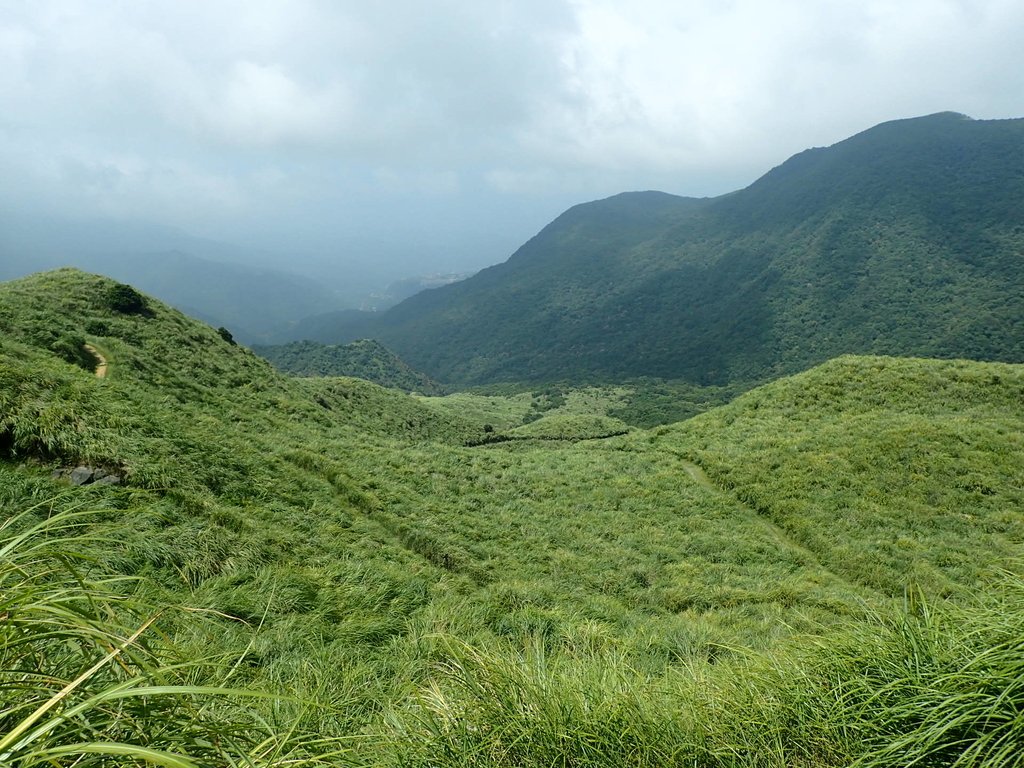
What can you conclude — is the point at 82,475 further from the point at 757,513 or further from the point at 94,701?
the point at 757,513

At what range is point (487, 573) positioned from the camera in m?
9.30

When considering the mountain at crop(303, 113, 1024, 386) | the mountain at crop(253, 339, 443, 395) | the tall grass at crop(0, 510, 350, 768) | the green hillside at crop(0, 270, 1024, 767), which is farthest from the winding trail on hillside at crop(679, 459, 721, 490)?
the mountain at crop(303, 113, 1024, 386)

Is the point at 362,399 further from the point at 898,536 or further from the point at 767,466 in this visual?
the point at 898,536

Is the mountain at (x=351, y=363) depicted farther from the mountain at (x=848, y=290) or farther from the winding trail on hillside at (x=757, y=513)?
the winding trail on hillside at (x=757, y=513)

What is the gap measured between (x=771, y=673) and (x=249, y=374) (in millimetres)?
23739

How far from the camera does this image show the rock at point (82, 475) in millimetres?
6641

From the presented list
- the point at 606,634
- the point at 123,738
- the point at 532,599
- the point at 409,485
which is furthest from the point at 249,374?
the point at 123,738

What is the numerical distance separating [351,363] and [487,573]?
115973 millimetres

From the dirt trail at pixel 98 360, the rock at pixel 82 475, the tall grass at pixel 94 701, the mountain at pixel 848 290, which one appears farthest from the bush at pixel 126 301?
the mountain at pixel 848 290

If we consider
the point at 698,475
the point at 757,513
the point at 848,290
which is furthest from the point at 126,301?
the point at 848,290

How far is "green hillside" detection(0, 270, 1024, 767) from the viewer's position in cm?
194

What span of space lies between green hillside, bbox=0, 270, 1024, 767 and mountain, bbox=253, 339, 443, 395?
3602 inches

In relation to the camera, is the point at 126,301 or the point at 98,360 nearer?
the point at 98,360

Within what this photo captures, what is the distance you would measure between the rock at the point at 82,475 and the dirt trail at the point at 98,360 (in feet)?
32.7
